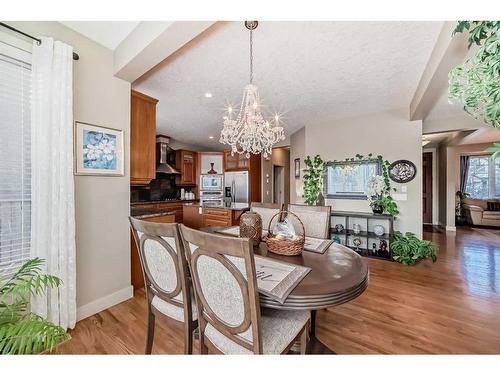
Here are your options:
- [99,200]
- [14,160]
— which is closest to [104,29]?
[14,160]

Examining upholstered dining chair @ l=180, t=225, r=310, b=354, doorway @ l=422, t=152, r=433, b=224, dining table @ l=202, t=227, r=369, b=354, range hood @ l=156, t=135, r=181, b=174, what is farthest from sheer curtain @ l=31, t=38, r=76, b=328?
doorway @ l=422, t=152, r=433, b=224

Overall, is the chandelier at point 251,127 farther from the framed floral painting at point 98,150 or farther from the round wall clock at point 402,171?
the round wall clock at point 402,171

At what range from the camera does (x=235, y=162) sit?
650 cm

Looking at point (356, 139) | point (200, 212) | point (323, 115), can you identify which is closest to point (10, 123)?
point (200, 212)

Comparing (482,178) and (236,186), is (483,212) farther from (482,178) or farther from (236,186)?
(236,186)

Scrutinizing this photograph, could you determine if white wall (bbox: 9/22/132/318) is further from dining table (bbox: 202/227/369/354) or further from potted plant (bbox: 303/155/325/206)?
potted plant (bbox: 303/155/325/206)

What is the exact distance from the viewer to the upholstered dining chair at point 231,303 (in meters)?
0.92

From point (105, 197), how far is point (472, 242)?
22.1ft

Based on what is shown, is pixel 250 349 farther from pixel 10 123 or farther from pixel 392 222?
pixel 392 222

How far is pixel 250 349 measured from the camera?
1.00 metres

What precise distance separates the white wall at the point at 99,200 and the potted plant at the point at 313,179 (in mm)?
3428

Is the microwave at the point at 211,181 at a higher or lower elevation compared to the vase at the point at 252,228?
higher

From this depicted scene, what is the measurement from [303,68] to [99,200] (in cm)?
252

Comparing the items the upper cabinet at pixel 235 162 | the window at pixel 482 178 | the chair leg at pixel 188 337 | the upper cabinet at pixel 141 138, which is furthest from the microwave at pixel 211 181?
the window at pixel 482 178
